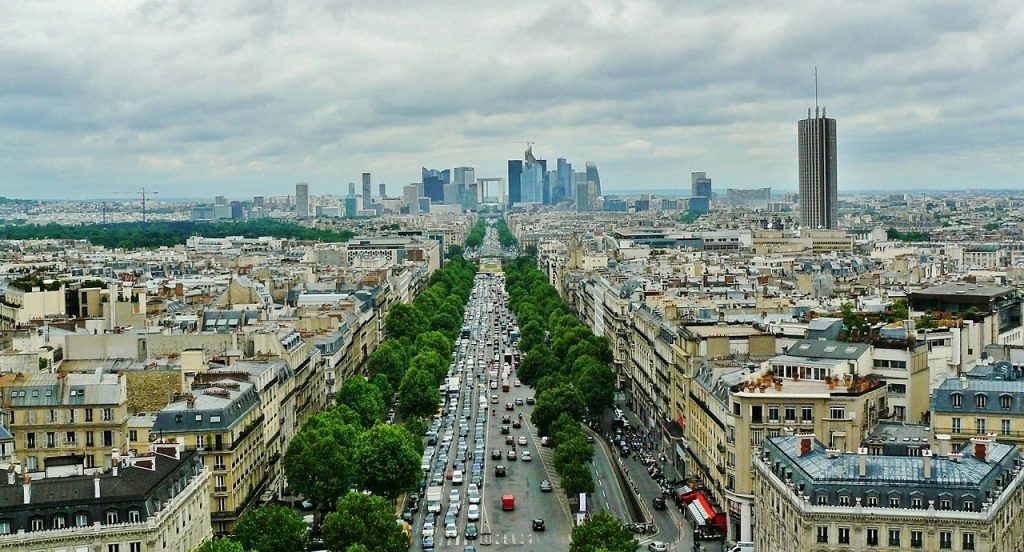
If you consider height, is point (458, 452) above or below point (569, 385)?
below

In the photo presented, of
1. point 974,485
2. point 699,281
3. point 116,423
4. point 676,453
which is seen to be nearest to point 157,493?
point 116,423

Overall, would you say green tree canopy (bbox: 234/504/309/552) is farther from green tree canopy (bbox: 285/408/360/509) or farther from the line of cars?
green tree canopy (bbox: 285/408/360/509)

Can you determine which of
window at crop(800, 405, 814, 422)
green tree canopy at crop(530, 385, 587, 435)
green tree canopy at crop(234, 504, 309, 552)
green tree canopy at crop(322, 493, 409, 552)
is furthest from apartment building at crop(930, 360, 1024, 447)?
green tree canopy at crop(530, 385, 587, 435)

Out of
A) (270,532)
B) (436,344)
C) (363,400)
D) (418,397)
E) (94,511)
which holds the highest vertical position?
(94,511)

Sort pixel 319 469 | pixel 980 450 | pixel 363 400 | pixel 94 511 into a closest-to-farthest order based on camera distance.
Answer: pixel 94 511 → pixel 980 450 → pixel 319 469 → pixel 363 400

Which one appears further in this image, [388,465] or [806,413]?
[388,465]

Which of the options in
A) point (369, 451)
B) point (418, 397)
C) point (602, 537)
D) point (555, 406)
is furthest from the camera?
point (418, 397)

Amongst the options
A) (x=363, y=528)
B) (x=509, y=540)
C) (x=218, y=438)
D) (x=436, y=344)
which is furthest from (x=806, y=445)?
(x=436, y=344)

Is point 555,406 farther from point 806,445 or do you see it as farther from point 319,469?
point 806,445
